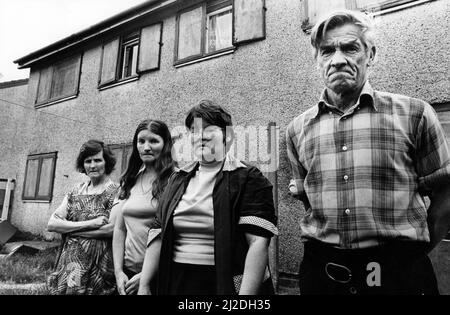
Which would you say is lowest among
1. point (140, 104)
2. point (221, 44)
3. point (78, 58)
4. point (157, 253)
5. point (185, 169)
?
point (157, 253)

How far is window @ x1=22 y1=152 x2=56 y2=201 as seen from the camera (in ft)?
22.6

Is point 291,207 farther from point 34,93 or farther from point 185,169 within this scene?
point 34,93

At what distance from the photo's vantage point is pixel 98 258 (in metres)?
1.83

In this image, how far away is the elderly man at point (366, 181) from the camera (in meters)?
1.05

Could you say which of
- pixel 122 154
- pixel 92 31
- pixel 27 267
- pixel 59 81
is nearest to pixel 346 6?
pixel 122 154

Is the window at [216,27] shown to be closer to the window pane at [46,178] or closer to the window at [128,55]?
the window at [128,55]

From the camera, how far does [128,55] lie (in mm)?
6285

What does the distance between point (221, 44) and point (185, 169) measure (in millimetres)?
3762

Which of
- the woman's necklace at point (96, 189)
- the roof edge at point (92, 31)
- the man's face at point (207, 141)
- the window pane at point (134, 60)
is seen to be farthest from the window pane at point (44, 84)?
the man's face at point (207, 141)

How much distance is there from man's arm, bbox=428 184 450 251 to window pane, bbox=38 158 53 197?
24.3 ft

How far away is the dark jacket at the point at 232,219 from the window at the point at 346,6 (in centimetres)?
273

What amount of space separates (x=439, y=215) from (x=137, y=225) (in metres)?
1.38

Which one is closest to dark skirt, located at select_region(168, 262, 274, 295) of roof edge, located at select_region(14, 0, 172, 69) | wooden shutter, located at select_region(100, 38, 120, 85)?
roof edge, located at select_region(14, 0, 172, 69)
